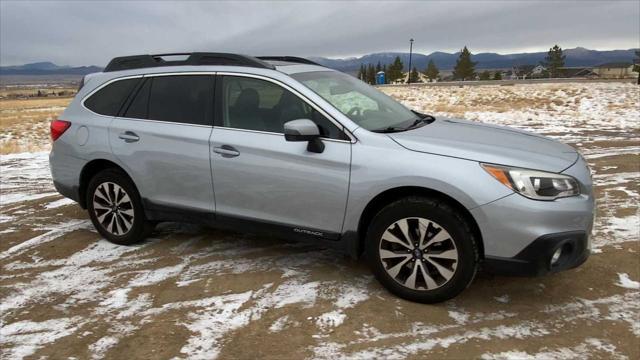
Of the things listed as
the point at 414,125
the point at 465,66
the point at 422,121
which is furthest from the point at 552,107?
the point at 465,66

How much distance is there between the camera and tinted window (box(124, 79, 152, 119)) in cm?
468

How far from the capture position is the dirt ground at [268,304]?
123 inches

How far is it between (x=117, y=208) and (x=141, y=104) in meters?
1.05

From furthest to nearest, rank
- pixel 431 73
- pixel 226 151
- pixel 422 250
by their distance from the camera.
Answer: pixel 431 73
pixel 226 151
pixel 422 250

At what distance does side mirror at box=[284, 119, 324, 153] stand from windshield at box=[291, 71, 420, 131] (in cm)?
33

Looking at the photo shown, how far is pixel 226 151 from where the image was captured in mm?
4102

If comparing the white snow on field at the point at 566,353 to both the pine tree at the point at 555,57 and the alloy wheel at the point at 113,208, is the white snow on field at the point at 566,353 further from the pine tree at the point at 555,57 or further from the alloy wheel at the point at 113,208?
the pine tree at the point at 555,57

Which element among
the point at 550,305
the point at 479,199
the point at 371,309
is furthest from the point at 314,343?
the point at 550,305

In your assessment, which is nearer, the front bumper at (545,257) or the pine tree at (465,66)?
the front bumper at (545,257)

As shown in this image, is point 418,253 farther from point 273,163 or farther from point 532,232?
point 273,163

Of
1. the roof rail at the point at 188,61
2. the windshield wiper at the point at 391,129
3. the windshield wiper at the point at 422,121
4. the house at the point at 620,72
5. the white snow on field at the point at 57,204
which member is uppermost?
the house at the point at 620,72

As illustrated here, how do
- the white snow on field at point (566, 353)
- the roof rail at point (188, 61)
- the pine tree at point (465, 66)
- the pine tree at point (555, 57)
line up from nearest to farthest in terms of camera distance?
1. the white snow on field at point (566, 353)
2. the roof rail at point (188, 61)
3. the pine tree at point (465, 66)
4. the pine tree at point (555, 57)

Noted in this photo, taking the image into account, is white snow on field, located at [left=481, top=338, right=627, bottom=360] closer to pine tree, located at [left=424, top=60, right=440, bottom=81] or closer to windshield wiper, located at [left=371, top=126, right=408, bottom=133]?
windshield wiper, located at [left=371, top=126, right=408, bottom=133]

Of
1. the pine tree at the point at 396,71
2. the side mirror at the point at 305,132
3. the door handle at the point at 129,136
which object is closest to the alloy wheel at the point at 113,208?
the door handle at the point at 129,136
